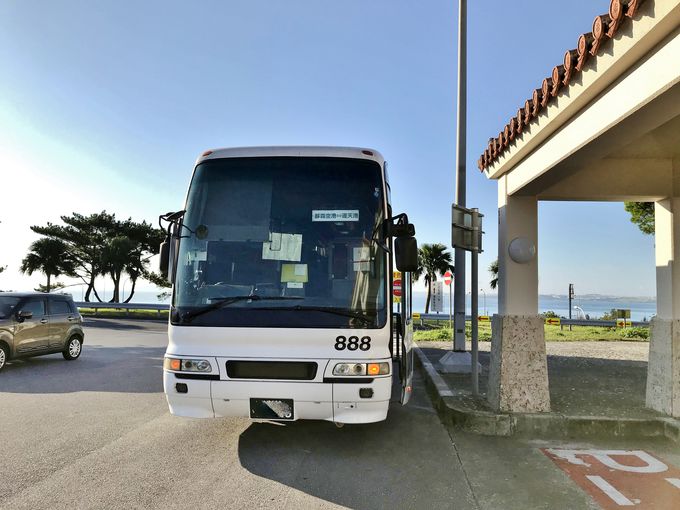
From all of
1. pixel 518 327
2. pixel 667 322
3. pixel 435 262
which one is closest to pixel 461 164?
pixel 518 327

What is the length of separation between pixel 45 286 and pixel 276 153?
153ft

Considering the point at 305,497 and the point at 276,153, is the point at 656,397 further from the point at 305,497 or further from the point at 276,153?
the point at 276,153

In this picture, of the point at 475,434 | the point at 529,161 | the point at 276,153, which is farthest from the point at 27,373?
the point at 529,161

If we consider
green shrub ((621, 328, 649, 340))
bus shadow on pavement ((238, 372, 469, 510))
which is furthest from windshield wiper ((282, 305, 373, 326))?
green shrub ((621, 328, 649, 340))

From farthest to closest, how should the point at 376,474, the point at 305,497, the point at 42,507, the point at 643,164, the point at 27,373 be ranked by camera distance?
the point at 27,373 → the point at 643,164 → the point at 376,474 → the point at 305,497 → the point at 42,507

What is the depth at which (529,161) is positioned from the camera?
244 inches

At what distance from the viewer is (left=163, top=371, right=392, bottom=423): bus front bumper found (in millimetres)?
4738

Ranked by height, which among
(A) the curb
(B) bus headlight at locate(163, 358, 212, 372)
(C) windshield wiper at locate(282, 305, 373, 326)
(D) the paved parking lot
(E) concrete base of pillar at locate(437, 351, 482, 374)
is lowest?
(D) the paved parking lot

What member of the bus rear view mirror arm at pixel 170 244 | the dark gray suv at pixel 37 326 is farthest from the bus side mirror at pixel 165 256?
the dark gray suv at pixel 37 326

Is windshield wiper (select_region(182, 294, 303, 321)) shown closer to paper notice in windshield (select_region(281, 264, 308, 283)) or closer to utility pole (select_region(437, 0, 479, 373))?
paper notice in windshield (select_region(281, 264, 308, 283))

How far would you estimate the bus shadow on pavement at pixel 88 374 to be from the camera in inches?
344

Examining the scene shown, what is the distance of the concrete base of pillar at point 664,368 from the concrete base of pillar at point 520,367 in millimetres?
1497

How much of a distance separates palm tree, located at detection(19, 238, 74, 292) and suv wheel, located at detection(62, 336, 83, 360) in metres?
36.6

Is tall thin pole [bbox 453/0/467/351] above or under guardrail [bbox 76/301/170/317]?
above
